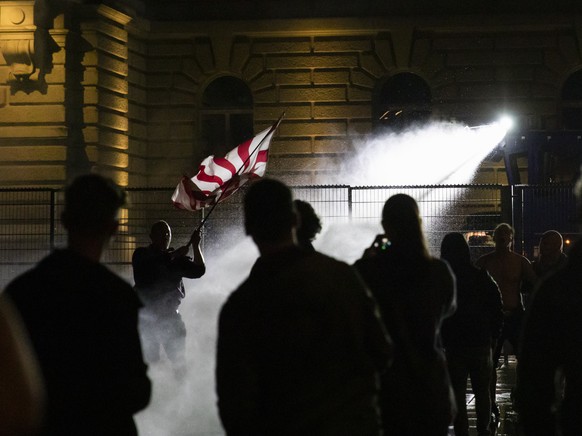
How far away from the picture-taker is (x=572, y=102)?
80.1 feet

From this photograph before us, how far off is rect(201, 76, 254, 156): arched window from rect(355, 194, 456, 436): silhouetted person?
19.6 m

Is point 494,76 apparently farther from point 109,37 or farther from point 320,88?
point 109,37

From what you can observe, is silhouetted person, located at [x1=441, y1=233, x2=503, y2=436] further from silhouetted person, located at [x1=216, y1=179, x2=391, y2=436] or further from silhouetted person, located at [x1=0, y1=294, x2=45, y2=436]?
silhouetted person, located at [x1=0, y1=294, x2=45, y2=436]

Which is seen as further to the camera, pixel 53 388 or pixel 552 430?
pixel 53 388

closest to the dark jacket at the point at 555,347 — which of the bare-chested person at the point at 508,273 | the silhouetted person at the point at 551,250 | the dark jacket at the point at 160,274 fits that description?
the bare-chested person at the point at 508,273

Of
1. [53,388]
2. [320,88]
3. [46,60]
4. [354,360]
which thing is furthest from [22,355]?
[320,88]

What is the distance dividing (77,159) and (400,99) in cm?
699

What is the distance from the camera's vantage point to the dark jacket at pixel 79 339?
3471 millimetres

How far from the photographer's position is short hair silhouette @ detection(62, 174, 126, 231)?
363 centimetres

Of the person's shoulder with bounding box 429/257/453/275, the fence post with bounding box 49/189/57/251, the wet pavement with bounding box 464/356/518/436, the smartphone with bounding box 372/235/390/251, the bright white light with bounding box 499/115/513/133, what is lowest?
the wet pavement with bounding box 464/356/518/436

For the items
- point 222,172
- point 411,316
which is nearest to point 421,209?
point 222,172

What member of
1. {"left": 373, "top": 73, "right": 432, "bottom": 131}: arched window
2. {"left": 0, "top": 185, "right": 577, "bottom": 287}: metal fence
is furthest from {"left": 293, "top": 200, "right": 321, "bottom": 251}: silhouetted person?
{"left": 373, "top": 73, "right": 432, "bottom": 131}: arched window

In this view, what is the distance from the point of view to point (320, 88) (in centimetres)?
2403

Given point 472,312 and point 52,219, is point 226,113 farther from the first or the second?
point 472,312
